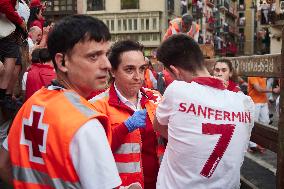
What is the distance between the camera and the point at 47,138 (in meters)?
1.76

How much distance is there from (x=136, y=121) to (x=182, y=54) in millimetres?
501

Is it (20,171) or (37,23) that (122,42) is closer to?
(20,171)

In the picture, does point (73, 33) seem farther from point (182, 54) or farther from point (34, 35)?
point (34, 35)

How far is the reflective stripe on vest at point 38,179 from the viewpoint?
69.1 inches

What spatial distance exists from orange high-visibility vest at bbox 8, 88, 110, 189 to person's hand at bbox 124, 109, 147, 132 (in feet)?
2.97

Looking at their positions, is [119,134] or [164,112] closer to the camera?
[164,112]

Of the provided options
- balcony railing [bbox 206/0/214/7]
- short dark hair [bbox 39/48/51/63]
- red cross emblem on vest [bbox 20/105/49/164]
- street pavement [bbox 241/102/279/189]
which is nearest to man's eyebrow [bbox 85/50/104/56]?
red cross emblem on vest [bbox 20/105/49/164]

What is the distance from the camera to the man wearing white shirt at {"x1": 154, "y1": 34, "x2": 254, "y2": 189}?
8.30 feet

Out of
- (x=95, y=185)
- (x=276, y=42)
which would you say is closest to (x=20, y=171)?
(x=95, y=185)

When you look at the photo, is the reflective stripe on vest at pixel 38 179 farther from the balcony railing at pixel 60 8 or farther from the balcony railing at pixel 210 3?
the balcony railing at pixel 210 3

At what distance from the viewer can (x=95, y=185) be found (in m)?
1.70

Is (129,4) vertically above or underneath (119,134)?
above

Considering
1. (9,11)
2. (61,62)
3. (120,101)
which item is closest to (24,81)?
(9,11)

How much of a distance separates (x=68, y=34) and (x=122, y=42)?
Answer: 1.51m
